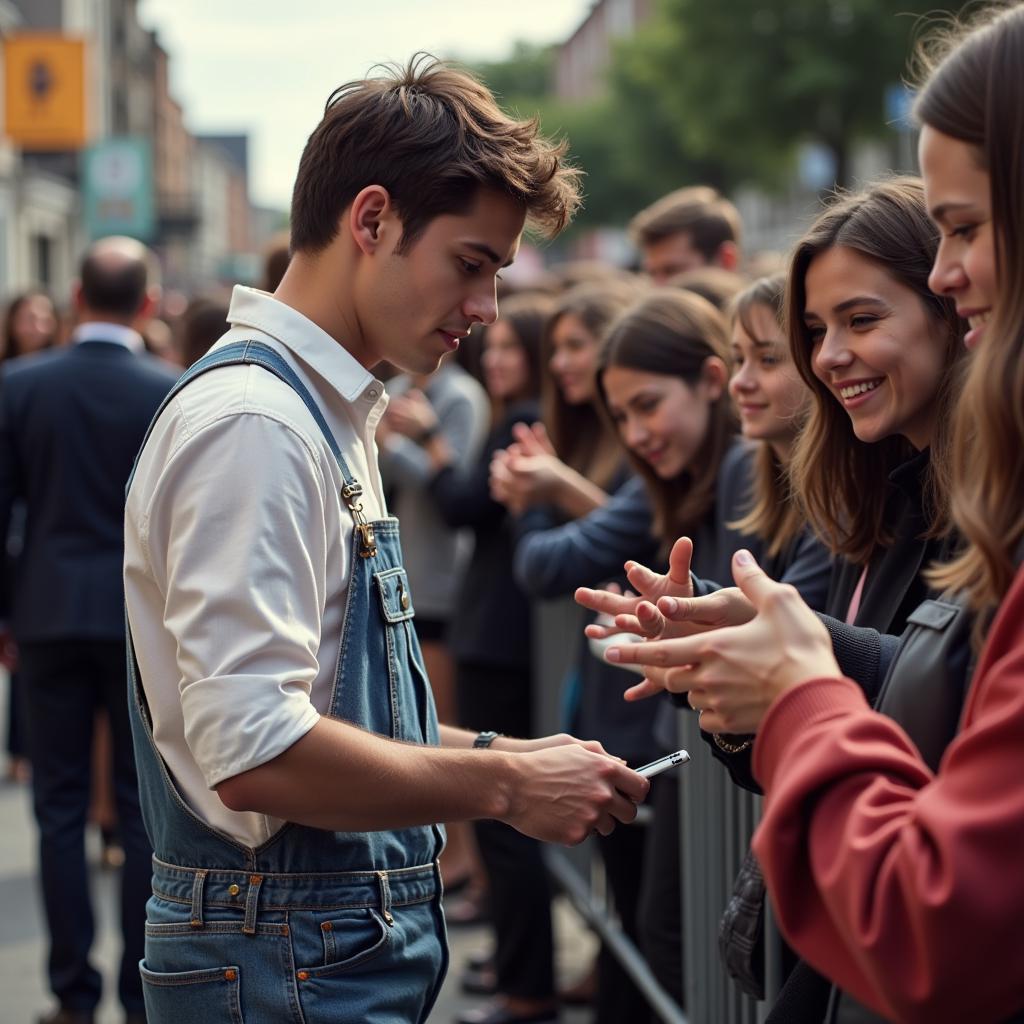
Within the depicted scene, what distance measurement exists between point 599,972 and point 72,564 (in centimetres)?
225

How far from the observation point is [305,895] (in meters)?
2.17

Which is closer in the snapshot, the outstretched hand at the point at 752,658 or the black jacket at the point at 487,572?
the outstretched hand at the point at 752,658

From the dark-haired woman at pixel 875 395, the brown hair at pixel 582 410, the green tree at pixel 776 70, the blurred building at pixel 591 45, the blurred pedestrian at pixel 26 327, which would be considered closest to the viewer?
the dark-haired woman at pixel 875 395

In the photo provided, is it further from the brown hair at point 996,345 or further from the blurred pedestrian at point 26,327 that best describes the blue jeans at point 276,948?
the blurred pedestrian at point 26,327

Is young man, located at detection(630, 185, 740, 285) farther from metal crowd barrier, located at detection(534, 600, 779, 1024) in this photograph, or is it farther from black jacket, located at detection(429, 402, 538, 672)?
metal crowd barrier, located at detection(534, 600, 779, 1024)

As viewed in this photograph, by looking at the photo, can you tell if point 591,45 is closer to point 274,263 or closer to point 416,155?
point 274,263

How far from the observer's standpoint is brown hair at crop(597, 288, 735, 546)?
3930 mm

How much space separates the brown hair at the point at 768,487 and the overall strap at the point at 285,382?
1.13 metres

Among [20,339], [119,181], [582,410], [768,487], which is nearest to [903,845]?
[768,487]

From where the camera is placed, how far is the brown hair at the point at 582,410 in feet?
16.6

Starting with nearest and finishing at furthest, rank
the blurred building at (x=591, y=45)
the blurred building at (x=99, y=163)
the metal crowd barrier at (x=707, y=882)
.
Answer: the metal crowd barrier at (x=707, y=882) < the blurred building at (x=99, y=163) < the blurred building at (x=591, y=45)

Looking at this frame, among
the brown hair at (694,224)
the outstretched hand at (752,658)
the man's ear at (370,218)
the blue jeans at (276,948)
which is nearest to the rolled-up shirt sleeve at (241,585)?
the blue jeans at (276,948)

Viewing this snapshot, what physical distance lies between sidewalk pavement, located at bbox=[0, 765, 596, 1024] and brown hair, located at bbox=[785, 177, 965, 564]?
2983 mm

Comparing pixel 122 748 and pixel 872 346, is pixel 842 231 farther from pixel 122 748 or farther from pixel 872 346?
pixel 122 748
